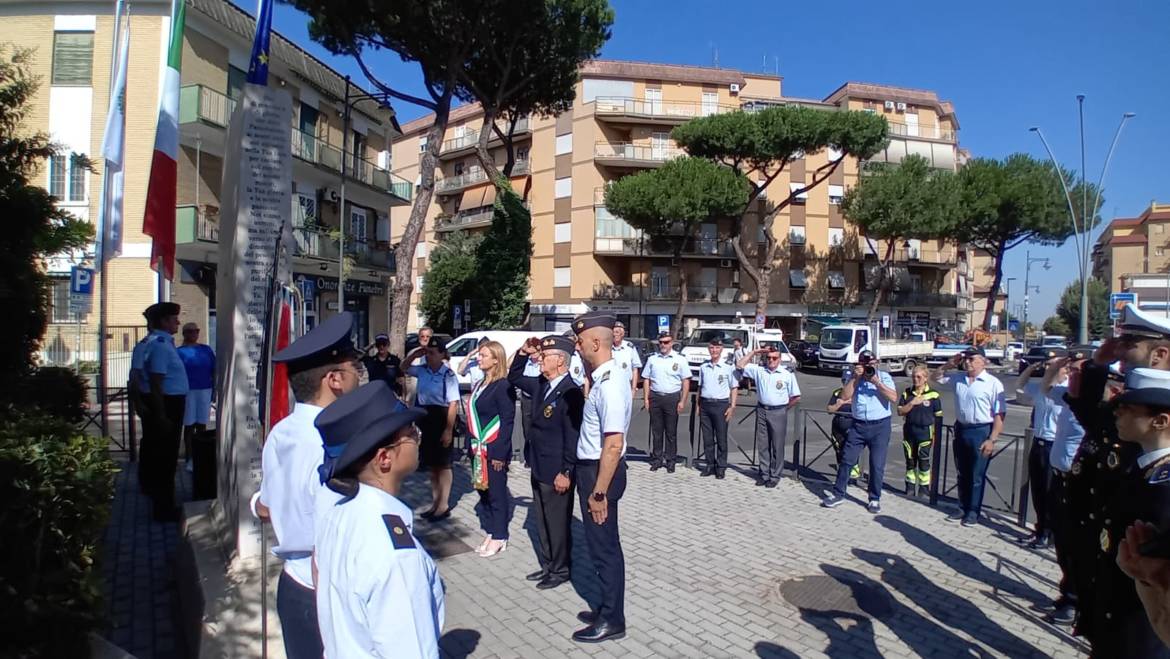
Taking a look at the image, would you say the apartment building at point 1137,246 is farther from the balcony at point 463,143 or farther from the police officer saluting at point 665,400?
the police officer saluting at point 665,400

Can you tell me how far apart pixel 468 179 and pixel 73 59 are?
29.0m

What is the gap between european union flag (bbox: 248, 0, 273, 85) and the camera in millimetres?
4930

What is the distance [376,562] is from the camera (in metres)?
1.68

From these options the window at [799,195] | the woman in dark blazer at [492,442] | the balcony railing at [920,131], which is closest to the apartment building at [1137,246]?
the balcony railing at [920,131]

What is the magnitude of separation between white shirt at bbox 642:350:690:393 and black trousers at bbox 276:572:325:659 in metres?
6.39

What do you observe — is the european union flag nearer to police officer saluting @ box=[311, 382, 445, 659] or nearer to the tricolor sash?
the tricolor sash

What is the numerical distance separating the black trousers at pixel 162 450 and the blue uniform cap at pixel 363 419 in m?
4.73

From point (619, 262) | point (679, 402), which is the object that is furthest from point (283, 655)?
point (619, 262)

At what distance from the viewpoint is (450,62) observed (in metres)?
19.2

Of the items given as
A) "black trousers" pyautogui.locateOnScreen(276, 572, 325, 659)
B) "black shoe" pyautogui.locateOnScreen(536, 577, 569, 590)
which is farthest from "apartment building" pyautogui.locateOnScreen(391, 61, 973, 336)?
"black trousers" pyautogui.locateOnScreen(276, 572, 325, 659)

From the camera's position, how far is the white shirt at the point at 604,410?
3873mm

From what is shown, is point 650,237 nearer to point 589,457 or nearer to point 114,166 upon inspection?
point 114,166

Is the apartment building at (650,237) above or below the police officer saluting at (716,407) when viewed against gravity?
above

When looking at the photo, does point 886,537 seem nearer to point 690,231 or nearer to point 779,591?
point 779,591
